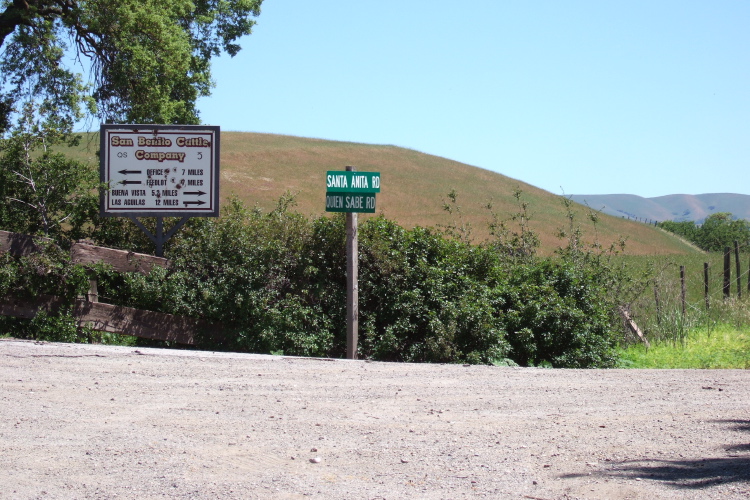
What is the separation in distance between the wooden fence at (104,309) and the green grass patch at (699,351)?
6338mm

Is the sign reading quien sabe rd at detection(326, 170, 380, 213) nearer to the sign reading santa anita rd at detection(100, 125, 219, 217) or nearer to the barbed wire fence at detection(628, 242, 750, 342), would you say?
the sign reading santa anita rd at detection(100, 125, 219, 217)

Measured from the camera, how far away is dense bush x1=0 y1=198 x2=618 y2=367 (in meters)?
10.0

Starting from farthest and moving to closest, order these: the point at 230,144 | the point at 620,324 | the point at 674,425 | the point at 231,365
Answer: the point at 230,144, the point at 620,324, the point at 231,365, the point at 674,425

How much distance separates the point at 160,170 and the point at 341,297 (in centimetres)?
343

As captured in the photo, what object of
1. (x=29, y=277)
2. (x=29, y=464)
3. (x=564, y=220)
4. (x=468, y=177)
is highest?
(x=468, y=177)

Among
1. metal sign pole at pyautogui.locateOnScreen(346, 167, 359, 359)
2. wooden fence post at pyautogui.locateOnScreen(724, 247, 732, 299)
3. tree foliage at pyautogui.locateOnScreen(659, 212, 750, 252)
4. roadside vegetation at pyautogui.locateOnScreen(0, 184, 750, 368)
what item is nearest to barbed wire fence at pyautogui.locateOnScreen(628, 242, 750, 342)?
roadside vegetation at pyautogui.locateOnScreen(0, 184, 750, 368)

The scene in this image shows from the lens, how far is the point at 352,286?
9805 millimetres

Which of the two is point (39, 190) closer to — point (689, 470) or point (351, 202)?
point (351, 202)

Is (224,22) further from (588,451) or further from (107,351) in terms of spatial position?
(588,451)

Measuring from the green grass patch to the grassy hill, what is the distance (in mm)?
38690

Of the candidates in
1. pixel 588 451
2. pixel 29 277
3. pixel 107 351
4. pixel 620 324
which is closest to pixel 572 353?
pixel 620 324

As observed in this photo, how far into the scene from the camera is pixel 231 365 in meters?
8.35

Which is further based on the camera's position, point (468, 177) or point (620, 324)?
point (468, 177)

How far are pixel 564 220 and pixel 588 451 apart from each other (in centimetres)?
6814
